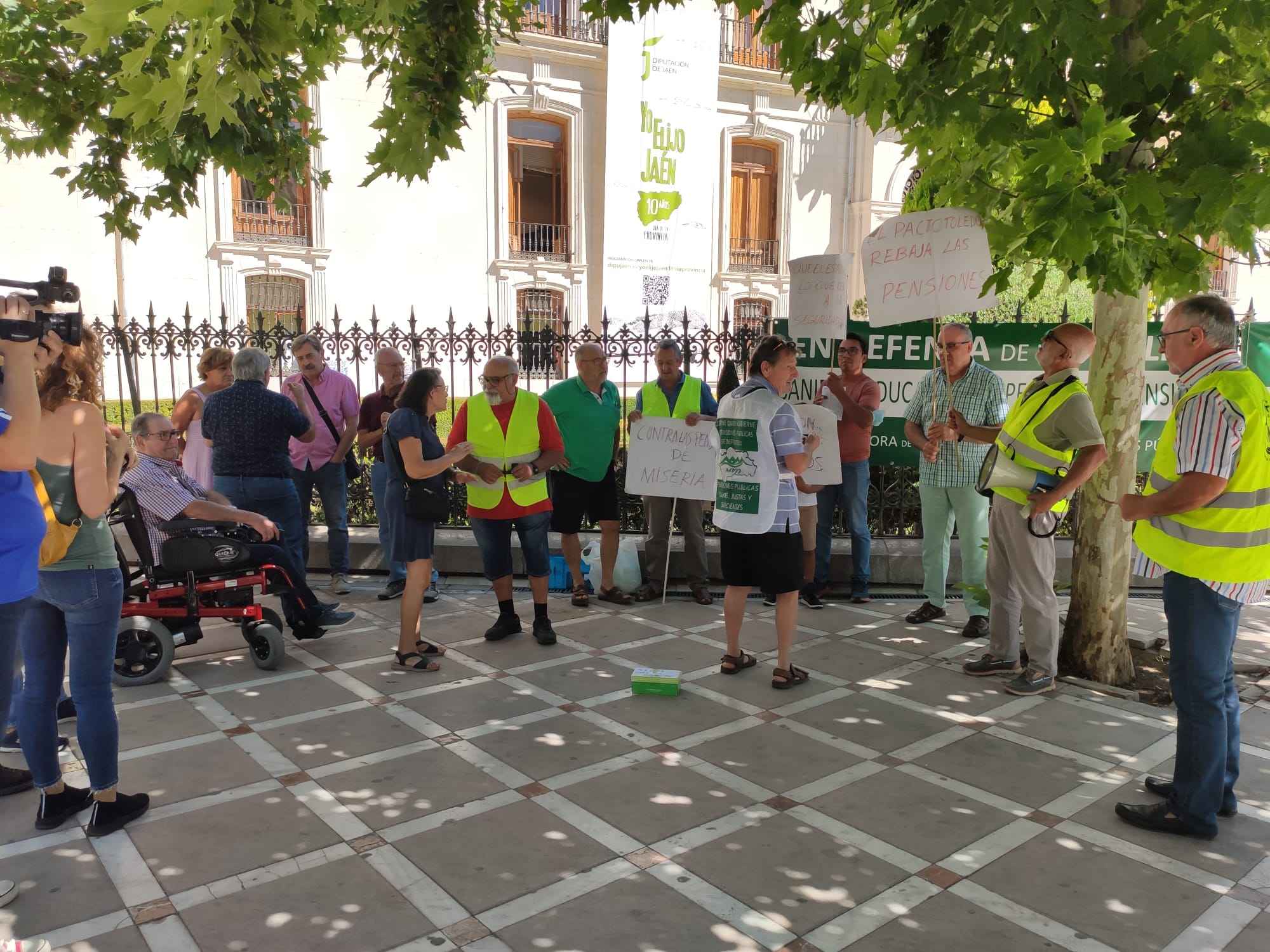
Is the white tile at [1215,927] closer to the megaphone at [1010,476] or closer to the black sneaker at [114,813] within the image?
the megaphone at [1010,476]

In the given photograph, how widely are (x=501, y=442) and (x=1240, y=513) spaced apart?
4.17m

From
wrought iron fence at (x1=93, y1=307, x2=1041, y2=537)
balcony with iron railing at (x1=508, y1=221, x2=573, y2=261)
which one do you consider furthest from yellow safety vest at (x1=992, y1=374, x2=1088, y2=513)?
balcony with iron railing at (x1=508, y1=221, x2=573, y2=261)

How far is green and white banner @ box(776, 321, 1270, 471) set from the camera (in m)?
7.58

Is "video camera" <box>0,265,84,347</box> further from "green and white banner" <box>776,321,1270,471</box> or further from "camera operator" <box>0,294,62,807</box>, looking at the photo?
"green and white banner" <box>776,321,1270,471</box>

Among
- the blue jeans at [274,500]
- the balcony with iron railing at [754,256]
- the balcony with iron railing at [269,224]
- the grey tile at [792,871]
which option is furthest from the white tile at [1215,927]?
the balcony with iron railing at [754,256]

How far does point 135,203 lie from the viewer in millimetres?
7023

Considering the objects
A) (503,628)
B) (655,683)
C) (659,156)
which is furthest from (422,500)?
(659,156)

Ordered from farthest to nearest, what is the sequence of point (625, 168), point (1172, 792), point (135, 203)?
point (625, 168), point (135, 203), point (1172, 792)

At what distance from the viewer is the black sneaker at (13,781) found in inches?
156

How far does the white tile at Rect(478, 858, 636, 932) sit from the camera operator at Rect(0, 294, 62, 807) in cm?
169

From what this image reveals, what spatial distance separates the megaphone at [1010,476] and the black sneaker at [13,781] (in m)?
5.05

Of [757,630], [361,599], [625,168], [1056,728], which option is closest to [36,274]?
[625,168]

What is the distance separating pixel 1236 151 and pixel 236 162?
17.9 ft

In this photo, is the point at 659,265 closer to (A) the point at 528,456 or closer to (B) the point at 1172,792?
(A) the point at 528,456
